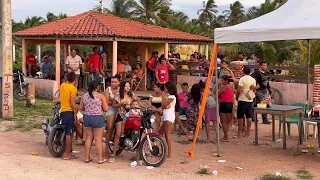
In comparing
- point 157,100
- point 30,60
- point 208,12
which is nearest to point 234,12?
point 208,12

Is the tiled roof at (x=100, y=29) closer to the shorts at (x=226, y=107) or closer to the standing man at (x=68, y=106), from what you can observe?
the shorts at (x=226, y=107)

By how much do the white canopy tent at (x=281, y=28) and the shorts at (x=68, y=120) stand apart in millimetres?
2164

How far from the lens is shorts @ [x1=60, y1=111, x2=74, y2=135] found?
8266 millimetres

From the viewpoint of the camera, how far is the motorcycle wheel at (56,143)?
8.39 meters

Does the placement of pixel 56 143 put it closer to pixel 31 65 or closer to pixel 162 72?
pixel 162 72

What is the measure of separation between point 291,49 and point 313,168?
1678 centimetres

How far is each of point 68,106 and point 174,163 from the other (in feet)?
6.69

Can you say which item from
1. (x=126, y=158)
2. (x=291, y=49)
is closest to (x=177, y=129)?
(x=126, y=158)

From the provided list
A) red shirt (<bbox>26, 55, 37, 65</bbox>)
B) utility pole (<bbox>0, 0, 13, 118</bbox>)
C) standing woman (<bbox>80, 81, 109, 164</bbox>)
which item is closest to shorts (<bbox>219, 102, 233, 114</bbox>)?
standing woman (<bbox>80, 81, 109, 164</bbox>)

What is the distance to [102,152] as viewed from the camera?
8203mm

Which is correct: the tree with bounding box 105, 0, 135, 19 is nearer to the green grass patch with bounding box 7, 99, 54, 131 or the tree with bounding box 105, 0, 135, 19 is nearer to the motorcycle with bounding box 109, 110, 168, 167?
the green grass patch with bounding box 7, 99, 54, 131

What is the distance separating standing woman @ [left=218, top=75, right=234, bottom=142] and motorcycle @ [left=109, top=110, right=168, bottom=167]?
2.58 meters

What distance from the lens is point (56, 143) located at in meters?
8.55

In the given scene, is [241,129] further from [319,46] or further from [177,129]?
[319,46]
